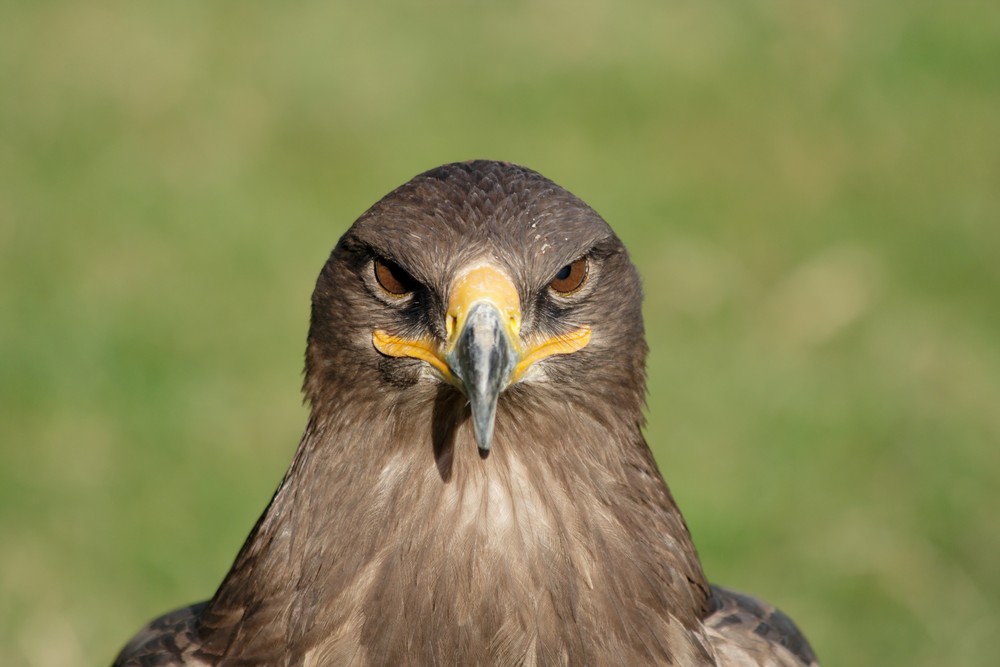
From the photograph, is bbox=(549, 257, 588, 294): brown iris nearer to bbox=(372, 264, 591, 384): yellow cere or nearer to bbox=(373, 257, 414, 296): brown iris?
bbox=(372, 264, 591, 384): yellow cere

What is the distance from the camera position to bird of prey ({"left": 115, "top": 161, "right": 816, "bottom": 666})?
142 inches

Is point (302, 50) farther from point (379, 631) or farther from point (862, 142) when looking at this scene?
point (379, 631)

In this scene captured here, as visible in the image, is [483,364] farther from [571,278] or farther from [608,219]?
[608,219]

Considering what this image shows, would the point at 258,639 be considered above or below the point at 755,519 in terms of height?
above

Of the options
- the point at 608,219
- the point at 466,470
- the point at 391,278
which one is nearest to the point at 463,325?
the point at 391,278

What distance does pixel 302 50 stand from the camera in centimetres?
1109

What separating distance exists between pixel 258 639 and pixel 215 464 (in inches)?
173

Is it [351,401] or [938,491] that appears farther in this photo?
[938,491]

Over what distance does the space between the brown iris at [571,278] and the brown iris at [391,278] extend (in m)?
0.33

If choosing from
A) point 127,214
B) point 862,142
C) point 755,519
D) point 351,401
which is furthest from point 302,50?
point 351,401

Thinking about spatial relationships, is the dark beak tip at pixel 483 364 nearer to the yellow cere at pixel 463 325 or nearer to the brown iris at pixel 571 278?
the yellow cere at pixel 463 325

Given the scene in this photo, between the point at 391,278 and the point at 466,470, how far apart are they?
0.48 meters

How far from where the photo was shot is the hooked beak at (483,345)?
332 centimetres

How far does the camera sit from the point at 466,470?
3.71 m
